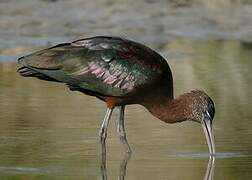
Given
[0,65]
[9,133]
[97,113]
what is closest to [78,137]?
[9,133]

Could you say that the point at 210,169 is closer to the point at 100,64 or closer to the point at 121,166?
the point at 121,166

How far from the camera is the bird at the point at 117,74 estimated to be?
403 inches

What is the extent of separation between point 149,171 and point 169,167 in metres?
0.22

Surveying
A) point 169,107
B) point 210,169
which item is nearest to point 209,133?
point 169,107

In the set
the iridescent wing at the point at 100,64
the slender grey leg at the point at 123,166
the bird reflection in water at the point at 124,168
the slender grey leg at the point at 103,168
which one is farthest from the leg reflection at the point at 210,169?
the iridescent wing at the point at 100,64

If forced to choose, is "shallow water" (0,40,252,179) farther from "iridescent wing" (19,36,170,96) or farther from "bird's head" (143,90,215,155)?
"iridescent wing" (19,36,170,96)

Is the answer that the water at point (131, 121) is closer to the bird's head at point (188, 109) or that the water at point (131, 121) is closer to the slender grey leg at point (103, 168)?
the slender grey leg at point (103, 168)

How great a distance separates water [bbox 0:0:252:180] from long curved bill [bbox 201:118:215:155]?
0.09m

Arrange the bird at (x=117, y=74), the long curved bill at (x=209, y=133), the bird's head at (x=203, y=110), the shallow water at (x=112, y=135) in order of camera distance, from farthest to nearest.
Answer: the bird at (x=117, y=74) < the bird's head at (x=203, y=110) < the long curved bill at (x=209, y=133) < the shallow water at (x=112, y=135)

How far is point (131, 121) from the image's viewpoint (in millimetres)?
11703

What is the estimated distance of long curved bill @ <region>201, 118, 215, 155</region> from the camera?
9.83 m

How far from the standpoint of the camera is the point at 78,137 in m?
10.7

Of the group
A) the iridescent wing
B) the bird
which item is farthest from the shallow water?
the iridescent wing

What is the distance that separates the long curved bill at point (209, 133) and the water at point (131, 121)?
95mm
